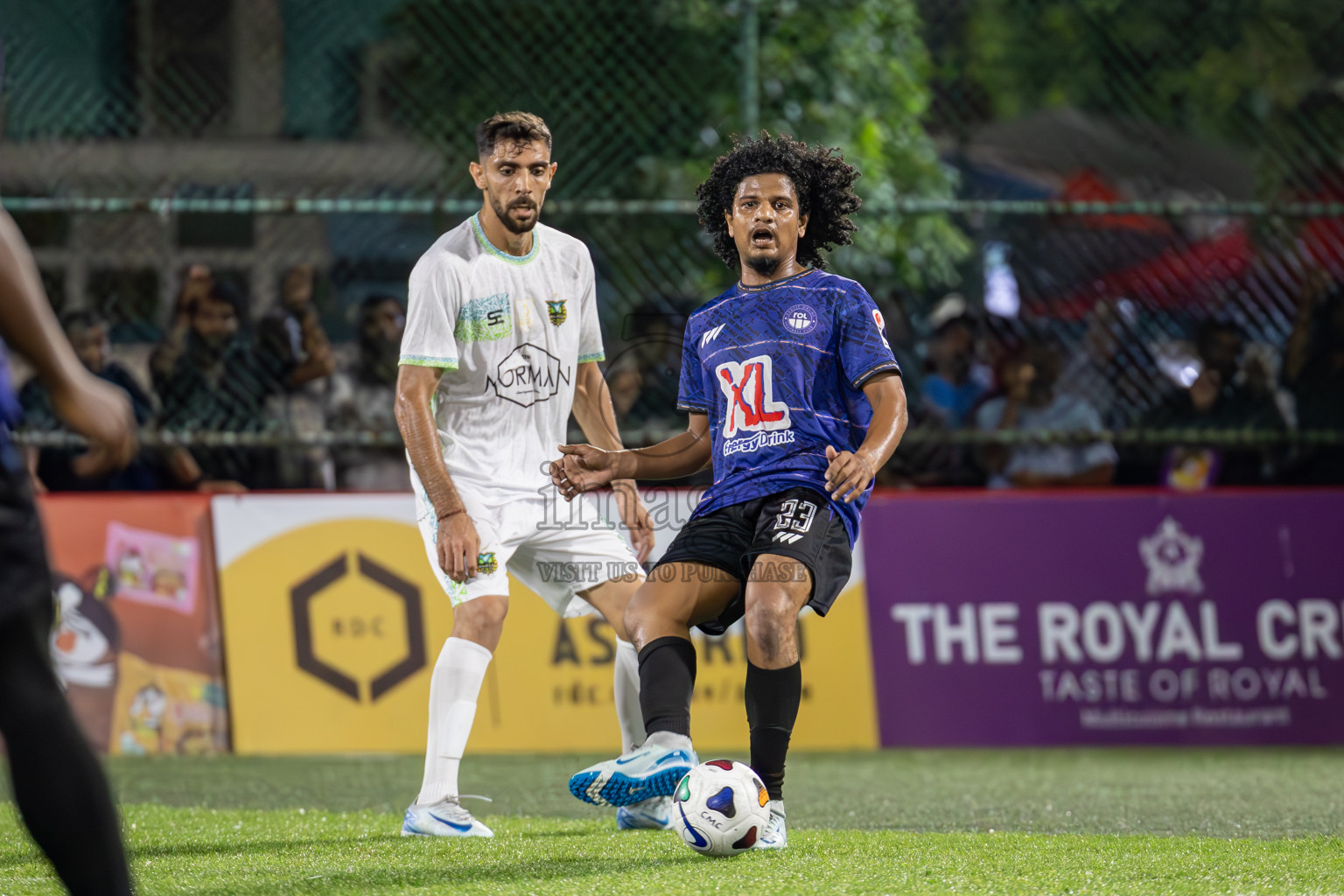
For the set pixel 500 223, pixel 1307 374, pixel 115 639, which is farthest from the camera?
pixel 1307 374

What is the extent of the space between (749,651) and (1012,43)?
6.56m

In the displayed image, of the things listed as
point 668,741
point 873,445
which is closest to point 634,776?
point 668,741

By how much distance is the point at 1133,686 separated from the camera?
7.24m

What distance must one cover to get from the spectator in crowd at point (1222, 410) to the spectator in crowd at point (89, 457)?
15.8 feet

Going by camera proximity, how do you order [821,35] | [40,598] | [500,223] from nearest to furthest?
[40,598]
[500,223]
[821,35]

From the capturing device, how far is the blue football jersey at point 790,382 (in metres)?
4.26

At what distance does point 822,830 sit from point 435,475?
163 centimetres

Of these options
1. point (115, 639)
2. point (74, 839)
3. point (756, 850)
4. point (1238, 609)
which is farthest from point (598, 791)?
point (1238, 609)

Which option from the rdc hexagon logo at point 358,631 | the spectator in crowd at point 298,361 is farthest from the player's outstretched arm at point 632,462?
the spectator in crowd at point 298,361

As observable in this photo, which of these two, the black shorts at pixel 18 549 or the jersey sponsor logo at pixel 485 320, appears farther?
the jersey sponsor logo at pixel 485 320

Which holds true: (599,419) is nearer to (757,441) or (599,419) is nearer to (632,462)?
(632,462)

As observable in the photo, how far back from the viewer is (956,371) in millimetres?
7828

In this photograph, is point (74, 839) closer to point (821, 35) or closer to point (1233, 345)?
point (1233, 345)

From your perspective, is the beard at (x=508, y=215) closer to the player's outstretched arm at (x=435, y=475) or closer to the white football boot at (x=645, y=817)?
the player's outstretched arm at (x=435, y=475)
